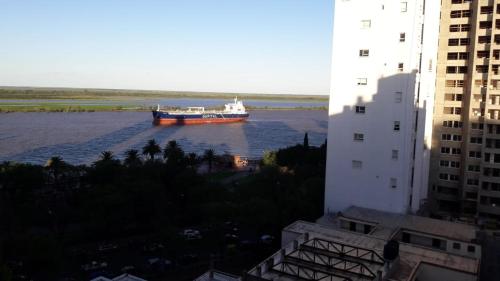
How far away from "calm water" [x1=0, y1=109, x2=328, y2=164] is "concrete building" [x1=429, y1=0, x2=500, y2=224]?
Answer: 30.5 m

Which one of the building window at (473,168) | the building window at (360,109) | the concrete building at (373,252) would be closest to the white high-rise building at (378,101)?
the building window at (360,109)

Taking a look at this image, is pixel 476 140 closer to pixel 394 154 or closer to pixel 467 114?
pixel 467 114

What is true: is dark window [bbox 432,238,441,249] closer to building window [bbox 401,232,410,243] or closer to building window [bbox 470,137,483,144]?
building window [bbox 401,232,410,243]

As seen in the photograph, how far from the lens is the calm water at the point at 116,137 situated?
51.8 meters

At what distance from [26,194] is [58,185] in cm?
406

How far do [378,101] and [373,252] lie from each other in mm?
7457

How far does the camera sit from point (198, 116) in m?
90.2

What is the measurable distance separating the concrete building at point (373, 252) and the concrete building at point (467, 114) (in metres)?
7.83

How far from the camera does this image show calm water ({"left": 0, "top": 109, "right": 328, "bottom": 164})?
2041 inches

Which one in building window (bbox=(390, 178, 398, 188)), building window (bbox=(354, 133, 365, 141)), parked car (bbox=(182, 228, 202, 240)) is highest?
building window (bbox=(354, 133, 365, 141))

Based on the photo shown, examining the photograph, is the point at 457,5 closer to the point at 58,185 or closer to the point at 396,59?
the point at 396,59

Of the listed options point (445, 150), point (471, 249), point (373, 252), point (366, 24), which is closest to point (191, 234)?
point (373, 252)

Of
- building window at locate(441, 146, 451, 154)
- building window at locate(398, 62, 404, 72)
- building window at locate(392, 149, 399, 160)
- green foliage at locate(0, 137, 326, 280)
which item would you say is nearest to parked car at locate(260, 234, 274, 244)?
green foliage at locate(0, 137, 326, 280)

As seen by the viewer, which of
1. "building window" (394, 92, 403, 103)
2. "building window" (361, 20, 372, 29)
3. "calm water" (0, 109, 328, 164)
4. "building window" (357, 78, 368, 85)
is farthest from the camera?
"calm water" (0, 109, 328, 164)
